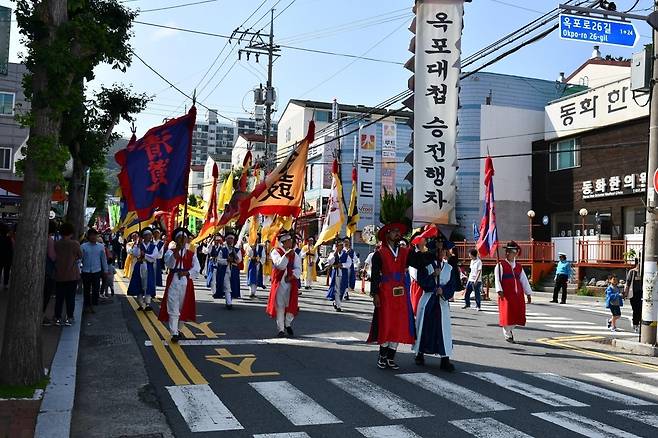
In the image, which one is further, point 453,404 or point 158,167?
point 158,167

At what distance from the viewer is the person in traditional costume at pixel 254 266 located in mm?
20042

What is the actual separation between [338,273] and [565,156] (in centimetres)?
1826

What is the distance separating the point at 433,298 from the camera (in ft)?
30.3

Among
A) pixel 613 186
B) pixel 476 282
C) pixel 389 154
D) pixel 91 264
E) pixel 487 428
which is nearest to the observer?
pixel 487 428

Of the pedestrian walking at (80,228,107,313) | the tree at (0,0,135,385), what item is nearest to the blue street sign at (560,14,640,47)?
the tree at (0,0,135,385)

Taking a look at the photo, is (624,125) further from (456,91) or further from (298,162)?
(456,91)

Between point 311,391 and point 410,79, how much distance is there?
4.87 m

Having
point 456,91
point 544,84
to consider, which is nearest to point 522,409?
point 456,91

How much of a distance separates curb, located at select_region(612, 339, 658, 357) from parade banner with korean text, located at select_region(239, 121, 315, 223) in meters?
7.12

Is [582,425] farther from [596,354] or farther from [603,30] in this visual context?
[603,30]

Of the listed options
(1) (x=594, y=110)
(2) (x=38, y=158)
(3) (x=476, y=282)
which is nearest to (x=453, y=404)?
(2) (x=38, y=158)

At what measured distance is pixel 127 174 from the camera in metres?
11.3

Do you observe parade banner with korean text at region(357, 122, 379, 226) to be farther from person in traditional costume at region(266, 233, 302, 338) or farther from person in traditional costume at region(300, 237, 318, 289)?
person in traditional costume at region(266, 233, 302, 338)

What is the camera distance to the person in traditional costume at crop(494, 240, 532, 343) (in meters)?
12.0
